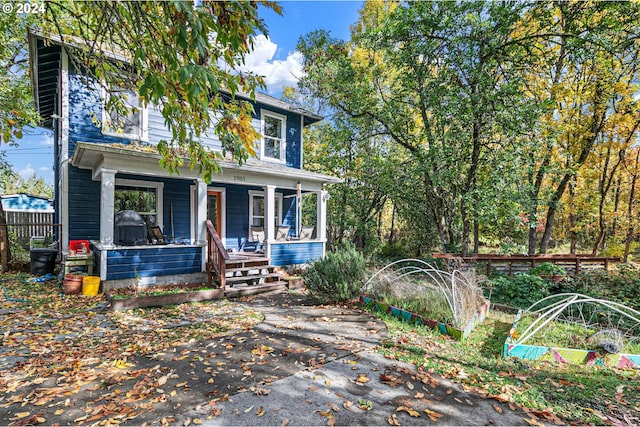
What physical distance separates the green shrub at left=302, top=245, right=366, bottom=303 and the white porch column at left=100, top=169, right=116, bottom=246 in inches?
176

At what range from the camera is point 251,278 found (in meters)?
7.79

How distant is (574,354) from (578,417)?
5.33ft

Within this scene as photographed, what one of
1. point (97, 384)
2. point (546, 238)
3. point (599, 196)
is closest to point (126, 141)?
point (97, 384)

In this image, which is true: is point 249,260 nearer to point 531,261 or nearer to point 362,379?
point 362,379

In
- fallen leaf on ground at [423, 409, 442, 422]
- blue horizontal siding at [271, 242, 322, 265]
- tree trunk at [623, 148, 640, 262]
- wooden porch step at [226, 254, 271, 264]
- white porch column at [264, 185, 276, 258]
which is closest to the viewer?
fallen leaf on ground at [423, 409, 442, 422]

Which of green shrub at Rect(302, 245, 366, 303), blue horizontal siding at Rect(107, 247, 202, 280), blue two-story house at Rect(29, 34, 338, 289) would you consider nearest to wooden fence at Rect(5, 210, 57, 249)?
blue two-story house at Rect(29, 34, 338, 289)

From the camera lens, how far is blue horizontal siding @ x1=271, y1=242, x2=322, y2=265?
904cm

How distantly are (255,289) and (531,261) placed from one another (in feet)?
28.0

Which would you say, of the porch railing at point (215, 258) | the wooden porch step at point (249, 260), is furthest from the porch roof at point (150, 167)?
the wooden porch step at point (249, 260)

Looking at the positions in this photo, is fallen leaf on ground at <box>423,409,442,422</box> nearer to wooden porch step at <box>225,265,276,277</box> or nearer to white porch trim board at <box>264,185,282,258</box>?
wooden porch step at <box>225,265,276,277</box>

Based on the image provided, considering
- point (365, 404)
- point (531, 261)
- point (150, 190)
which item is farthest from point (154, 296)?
point (531, 261)

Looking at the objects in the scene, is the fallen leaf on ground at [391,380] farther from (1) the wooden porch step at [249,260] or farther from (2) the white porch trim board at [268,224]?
(2) the white porch trim board at [268,224]

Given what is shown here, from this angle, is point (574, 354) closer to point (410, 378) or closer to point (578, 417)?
point (578, 417)

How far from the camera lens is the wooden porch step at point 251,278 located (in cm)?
750
